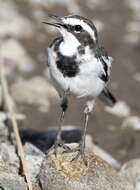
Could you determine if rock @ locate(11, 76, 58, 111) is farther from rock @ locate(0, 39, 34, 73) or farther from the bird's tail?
the bird's tail

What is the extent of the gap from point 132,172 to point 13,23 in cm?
479

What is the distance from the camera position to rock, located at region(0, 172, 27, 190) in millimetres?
6109

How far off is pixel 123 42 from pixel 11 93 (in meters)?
2.70

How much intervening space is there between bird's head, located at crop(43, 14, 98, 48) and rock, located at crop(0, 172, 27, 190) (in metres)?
1.33

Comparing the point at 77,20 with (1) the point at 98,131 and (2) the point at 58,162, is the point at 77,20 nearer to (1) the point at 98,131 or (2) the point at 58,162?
(2) the point at 58,162

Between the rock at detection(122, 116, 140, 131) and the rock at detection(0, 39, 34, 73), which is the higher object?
the rock at detection(0, 39, 34, 73)

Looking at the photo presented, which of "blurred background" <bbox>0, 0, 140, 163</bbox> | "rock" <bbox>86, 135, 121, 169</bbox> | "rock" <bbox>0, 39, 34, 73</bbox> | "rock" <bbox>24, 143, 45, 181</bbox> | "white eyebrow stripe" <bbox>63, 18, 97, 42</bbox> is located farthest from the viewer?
"rock" <bbox>0, 39, 34, 73</bbox>

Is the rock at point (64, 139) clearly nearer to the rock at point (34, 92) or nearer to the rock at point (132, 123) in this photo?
A: the rock at point (132, 123)

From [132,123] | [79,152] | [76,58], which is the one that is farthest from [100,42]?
[76,58]

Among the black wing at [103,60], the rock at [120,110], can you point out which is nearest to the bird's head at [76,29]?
the black wing at [103,60]

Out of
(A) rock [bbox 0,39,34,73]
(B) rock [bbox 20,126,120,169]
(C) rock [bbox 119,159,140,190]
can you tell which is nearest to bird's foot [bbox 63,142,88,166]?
(C) rock [bbox 119,159,140,190]

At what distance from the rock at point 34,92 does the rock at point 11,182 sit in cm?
337

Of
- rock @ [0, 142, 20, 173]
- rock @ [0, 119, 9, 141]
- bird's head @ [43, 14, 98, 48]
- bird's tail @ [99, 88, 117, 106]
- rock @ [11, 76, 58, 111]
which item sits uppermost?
bird's head @ [43, 14, 98, 48]

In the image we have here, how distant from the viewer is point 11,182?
614cm
